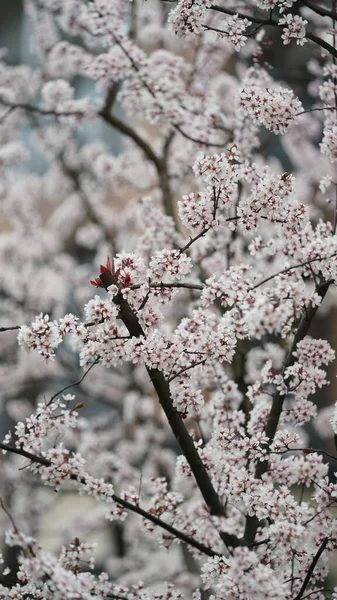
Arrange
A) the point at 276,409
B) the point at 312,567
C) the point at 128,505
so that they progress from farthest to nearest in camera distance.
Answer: the point at 276,409 → the point at 128,505 → the point at 312,567

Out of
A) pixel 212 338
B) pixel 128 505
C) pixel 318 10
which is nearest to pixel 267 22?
pixel 318 10

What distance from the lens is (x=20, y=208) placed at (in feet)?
31.1

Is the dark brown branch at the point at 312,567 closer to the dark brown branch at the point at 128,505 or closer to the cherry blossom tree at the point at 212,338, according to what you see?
the cherry blossom tree at the point at 212,338

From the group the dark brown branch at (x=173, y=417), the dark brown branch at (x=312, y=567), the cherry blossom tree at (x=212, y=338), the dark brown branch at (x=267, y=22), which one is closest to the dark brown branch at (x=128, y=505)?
the cherry blossom tree at (x=212, y=338)

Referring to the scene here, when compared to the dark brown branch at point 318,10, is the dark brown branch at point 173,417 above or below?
below

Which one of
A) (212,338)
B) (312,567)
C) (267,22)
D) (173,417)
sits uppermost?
(267,22)

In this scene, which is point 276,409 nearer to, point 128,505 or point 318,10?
point 128,505

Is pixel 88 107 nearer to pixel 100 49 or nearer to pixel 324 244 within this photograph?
pixel 324 244

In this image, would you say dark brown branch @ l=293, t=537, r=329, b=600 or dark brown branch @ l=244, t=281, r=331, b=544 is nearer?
dark brown branch @ l=293, t=537, r=329, b=600

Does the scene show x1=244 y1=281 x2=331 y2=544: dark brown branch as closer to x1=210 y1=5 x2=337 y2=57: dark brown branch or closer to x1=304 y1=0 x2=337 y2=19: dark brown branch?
x1=210 y1=5 x2=337 y2=57: dark brown branch

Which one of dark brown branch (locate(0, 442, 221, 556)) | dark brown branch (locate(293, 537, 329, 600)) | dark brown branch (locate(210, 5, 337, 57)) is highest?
dark brown branch (locate(210, 5, 337, 57))

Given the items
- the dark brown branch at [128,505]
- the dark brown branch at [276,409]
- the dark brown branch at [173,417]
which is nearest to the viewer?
the dark brown branch at [128,505]

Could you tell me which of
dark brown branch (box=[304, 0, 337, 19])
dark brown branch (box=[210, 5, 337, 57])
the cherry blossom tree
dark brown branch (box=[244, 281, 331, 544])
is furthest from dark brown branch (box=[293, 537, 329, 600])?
dark brown branch (box=[304, 0, 337, 19])

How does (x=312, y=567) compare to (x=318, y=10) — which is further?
(x=318, y=10)
